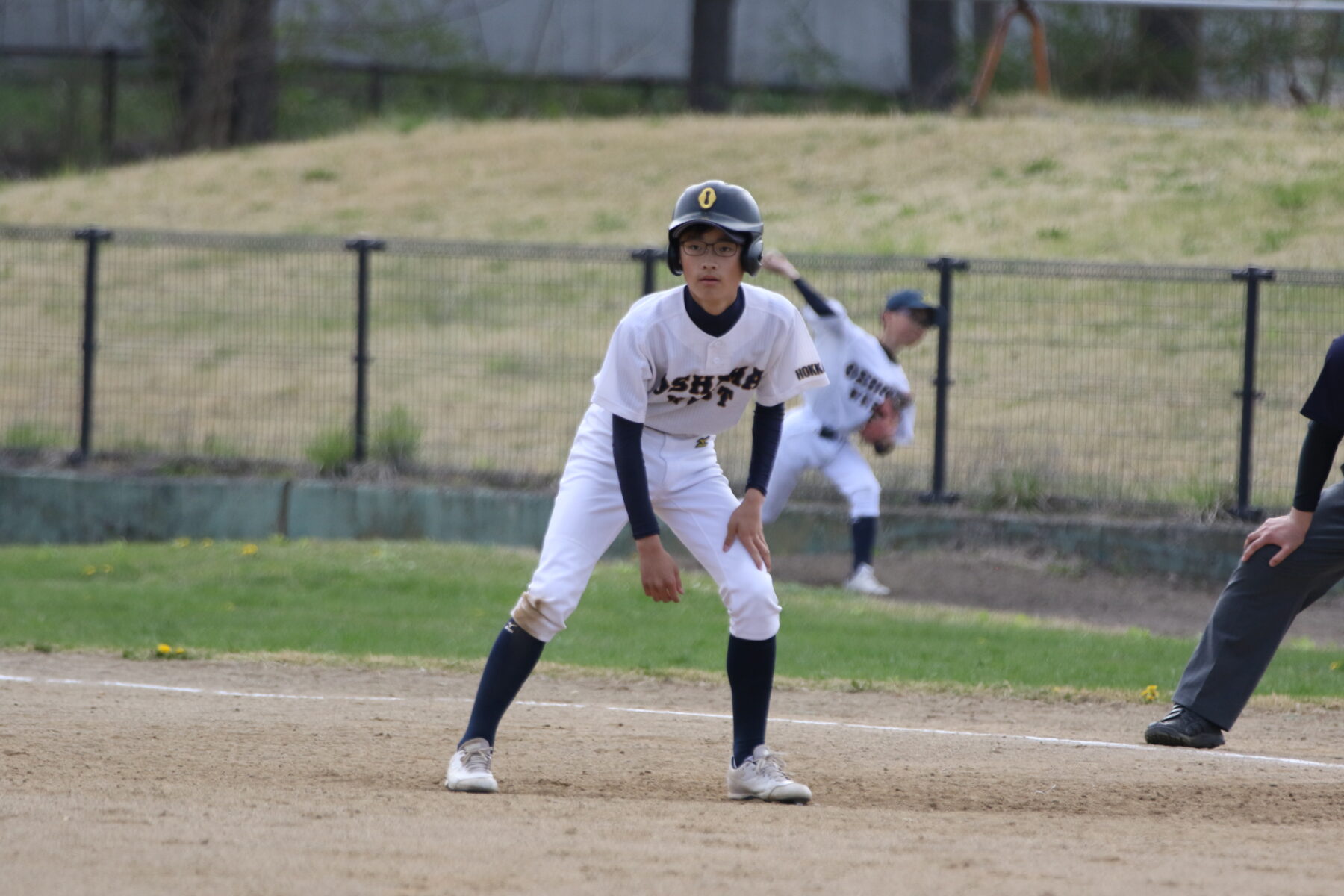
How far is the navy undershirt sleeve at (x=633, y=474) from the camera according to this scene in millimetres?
5152

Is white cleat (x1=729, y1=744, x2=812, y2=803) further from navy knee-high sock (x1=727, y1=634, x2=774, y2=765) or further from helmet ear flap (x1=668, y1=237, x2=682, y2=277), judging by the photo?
helmet ear flap (x1=668, y1=237, x2=682, y2=277)

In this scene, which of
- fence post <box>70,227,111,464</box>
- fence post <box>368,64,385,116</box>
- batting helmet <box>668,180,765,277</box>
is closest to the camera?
batting helmet <box>668,180,765,277</box>

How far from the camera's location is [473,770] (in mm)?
5383

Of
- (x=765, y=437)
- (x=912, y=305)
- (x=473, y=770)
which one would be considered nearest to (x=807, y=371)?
(x=765, y=437)

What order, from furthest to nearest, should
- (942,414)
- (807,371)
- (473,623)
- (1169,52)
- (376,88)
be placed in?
(376,88) < (1169,52) < (942,414) < (473,623) < (807,371)

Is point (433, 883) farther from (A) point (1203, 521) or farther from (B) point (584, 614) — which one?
(A) point (1203, 521)

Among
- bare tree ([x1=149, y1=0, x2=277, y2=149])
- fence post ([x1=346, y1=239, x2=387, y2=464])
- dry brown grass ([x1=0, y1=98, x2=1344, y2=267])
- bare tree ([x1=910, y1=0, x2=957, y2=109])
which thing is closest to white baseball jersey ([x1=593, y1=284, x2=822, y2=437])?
fence post ([x1=346, y1=239, x2=387, y2=464])

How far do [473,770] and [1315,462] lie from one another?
10.1ft

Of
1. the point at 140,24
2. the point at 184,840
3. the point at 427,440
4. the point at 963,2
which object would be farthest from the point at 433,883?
the point at 140,24

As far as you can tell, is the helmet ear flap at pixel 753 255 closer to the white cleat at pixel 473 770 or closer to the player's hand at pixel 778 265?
the white cleat at pixel 473 770

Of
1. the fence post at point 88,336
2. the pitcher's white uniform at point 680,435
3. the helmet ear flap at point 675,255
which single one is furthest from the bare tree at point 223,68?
the pitcher's white uniform at point 680,435

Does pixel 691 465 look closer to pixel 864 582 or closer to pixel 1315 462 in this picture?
pixel 1315 462

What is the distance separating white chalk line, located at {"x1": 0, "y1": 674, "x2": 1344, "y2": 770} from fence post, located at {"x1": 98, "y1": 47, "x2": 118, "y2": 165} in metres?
21.1

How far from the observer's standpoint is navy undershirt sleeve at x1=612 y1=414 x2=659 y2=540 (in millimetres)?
5152
